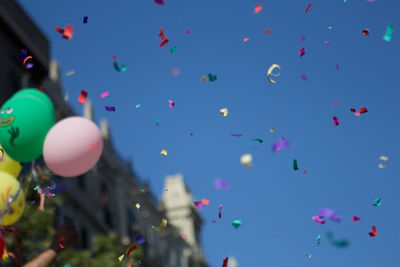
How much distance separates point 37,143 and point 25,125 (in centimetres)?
26

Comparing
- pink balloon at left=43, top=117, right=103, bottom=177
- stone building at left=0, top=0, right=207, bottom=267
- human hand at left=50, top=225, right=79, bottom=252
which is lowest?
stone building at left=0, top=0, right=207, bottom=267

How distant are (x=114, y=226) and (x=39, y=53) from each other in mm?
9258

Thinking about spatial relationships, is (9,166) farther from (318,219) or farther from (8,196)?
(318,219)

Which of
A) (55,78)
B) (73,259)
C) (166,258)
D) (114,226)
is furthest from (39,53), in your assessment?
(166,258)

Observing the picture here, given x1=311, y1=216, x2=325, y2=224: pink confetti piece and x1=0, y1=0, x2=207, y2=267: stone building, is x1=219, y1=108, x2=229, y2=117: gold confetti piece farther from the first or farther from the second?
x1=0, y1=0, x2=207, y2=267: stone building

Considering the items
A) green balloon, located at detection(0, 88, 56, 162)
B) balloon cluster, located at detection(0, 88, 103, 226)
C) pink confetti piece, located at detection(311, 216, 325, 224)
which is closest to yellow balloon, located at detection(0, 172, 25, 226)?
balloon cluster, located at detection(0, 88, 103, 226)

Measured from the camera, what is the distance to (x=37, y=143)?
7398 mm

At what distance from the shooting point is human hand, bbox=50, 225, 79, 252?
5.69 meters

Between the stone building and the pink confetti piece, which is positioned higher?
the pink confetti piece

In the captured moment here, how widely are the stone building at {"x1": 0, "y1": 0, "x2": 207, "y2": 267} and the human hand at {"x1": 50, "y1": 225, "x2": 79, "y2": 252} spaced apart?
496 cm

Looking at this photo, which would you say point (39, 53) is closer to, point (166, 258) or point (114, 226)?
point (114, 226)

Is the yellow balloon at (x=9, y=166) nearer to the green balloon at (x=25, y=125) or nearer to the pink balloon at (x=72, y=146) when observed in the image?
the green balloon at (x=25, y=125)

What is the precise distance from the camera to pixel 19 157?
7.37 metres

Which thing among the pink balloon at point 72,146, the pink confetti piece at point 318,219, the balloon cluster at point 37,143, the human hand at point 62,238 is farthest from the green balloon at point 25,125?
the pink confetti piece at point 318,219
